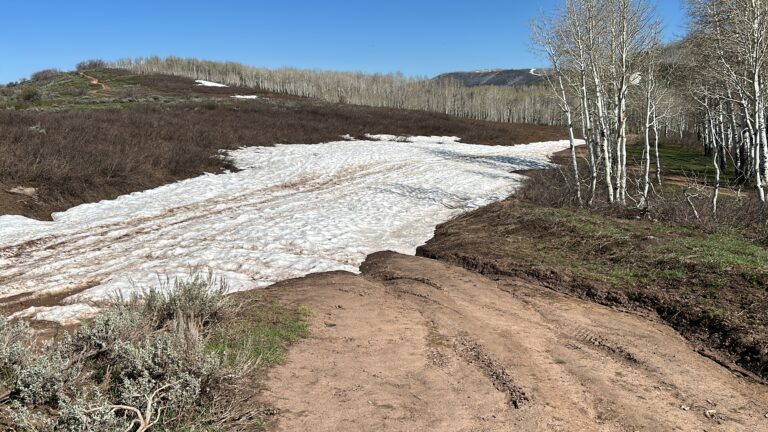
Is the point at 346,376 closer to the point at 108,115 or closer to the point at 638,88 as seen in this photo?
the point at 638,88

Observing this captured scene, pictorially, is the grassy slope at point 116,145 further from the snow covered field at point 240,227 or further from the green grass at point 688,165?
the green grass at point 688,165

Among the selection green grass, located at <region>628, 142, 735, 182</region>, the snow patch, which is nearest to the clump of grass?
the snow patch

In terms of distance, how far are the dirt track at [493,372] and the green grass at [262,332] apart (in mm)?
161

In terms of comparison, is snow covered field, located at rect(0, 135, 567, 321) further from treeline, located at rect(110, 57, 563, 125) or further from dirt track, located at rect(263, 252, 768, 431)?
treeline, located at rect(110, 57, 563, 125)

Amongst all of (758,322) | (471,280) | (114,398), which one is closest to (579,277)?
(471,280)

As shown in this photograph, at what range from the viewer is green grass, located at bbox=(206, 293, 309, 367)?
4184 millimetres

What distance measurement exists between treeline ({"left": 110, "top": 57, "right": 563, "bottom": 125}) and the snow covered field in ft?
246

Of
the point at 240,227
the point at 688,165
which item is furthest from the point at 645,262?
the point at 688,165

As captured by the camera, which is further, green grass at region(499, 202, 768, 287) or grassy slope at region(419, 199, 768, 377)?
green grass at region(499, 202, 768, 287)

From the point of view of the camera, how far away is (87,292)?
6.20m

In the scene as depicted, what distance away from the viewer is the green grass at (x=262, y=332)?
4.18 m

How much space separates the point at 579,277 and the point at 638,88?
13.2 metres

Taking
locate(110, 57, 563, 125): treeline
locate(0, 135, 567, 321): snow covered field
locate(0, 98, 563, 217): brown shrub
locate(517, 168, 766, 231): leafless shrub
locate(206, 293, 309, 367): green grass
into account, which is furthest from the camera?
locate(110, 57, 563, 125): treeline

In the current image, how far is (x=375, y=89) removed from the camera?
106m
